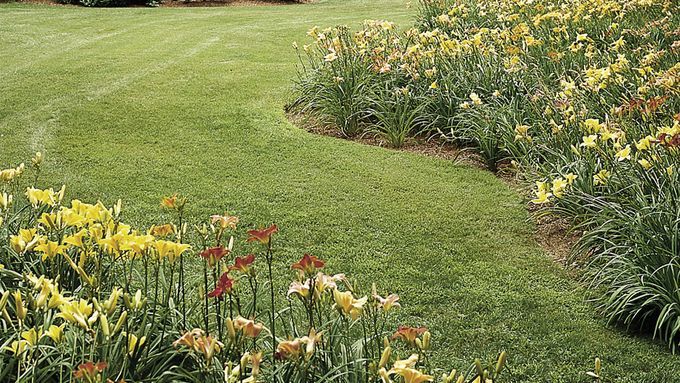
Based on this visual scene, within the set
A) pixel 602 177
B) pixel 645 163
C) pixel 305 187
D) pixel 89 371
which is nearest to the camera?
pixel 89 371

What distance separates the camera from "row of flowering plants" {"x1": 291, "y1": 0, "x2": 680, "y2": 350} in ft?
12.9

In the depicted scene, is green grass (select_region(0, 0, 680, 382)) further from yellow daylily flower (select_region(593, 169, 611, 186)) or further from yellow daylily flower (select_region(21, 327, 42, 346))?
yellow daylily flower (select_region(21, 327, 42, 346))

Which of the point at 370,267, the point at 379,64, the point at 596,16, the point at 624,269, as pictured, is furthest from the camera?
the point at 596,16

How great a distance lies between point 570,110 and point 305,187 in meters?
1.92

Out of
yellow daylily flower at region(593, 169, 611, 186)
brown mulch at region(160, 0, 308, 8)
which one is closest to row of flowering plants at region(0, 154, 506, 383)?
yellow daylily flower at region(593, 169, 611, 186)

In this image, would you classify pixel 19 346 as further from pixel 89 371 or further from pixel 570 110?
pixel 570 110

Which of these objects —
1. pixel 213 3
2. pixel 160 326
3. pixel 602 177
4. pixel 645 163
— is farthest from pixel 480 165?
pixel 213 3

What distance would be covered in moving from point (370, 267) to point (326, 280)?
7.25 ft

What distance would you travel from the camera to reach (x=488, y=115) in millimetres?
6305

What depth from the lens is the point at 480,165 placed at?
6309mm

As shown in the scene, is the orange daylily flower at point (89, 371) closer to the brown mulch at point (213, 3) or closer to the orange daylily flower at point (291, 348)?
the orange daylily flower at point (291, 348)

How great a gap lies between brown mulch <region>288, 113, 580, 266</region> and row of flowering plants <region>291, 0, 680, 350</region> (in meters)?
0.07

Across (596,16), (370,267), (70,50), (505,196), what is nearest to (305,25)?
(70,50)

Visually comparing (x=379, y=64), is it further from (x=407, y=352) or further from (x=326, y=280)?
(x=326, y=280)
